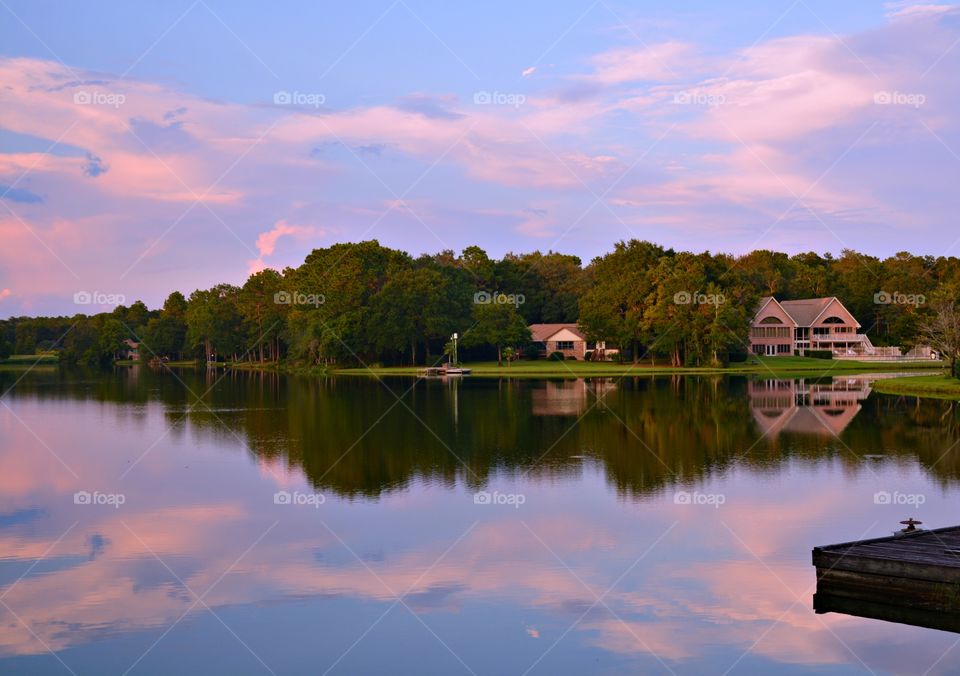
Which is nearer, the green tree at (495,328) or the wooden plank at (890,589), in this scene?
the wooden plank at (890,589)

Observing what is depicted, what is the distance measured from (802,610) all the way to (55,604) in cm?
1260

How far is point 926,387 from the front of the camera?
59.8 metres

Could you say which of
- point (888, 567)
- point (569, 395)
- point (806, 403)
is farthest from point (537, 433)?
point (888, 567)

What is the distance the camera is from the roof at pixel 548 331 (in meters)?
120

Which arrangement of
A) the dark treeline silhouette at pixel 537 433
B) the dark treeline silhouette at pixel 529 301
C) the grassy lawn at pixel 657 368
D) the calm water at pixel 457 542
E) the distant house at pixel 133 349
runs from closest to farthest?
1. the calm water at pixel 457 542
2. the dark treeline silhouette at pixel 537 433
3. the grassy lawn at pixel 657 368
4. the dark treeline silhouette at pixel 529 301
5. the distant house at pixel 133 349

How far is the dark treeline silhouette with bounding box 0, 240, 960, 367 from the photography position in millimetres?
97938

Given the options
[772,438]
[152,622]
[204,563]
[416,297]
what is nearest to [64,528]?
[204,563]

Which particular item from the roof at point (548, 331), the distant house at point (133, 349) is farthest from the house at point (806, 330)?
the distant house at point (133, 349)

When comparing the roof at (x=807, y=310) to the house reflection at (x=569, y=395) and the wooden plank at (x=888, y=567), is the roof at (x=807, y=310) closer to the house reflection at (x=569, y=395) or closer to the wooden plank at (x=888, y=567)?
the house reflection at (x=569, y=395)

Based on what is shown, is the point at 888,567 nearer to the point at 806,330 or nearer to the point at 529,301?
the point at 806,330

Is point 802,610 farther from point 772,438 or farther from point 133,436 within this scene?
point 133,436

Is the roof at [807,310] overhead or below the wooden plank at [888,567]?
overhead

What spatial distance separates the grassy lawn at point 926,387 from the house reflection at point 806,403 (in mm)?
1321

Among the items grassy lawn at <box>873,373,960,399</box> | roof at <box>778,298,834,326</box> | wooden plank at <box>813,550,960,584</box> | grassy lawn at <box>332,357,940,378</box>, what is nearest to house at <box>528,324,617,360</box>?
grassy lawn at <box>332,357,940,378</box>
